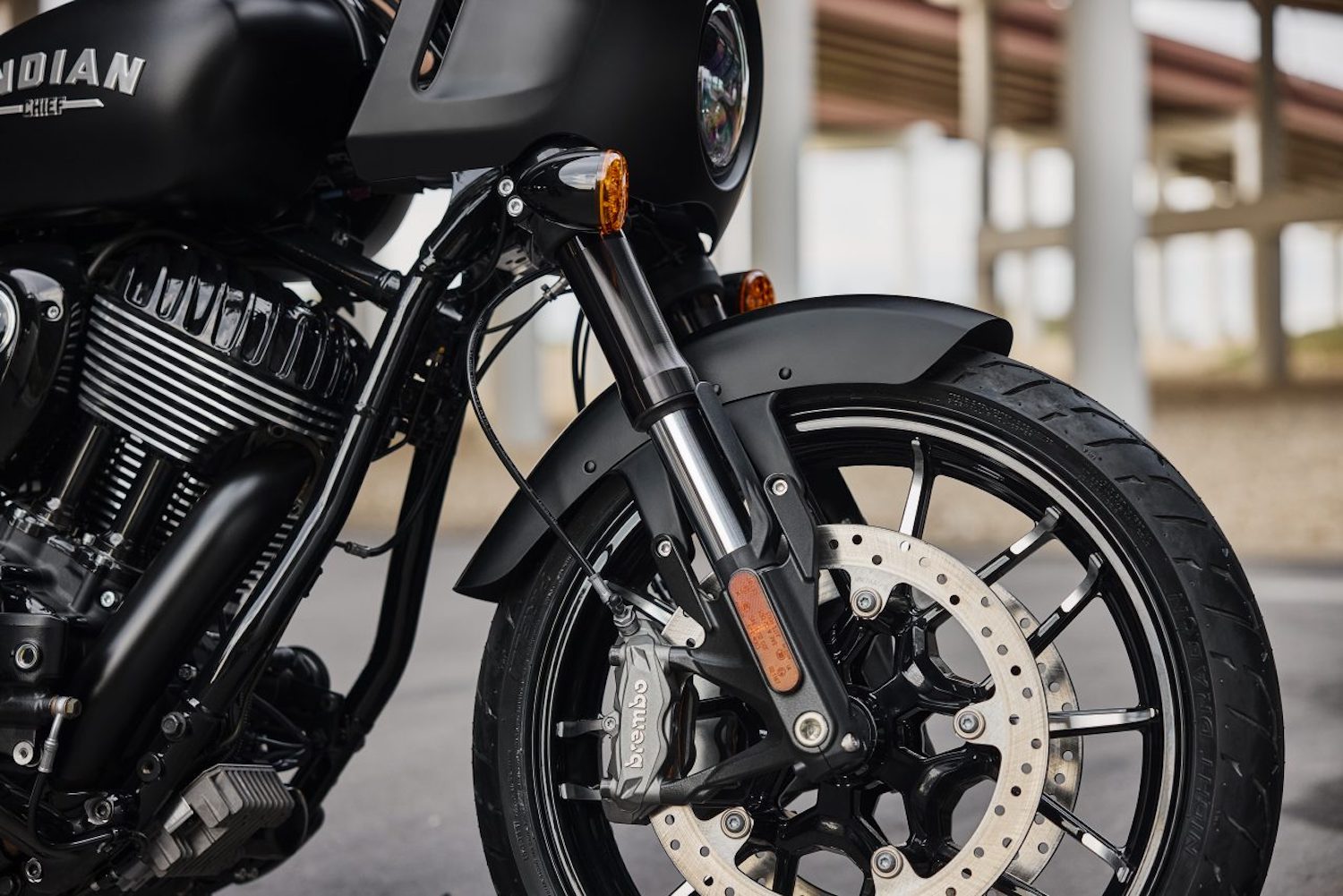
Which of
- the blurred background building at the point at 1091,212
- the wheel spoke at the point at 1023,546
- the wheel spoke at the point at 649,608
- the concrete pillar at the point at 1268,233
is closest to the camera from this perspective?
the wheel spoke at the point at 1023,546

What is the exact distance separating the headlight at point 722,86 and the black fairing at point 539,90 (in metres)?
0.06

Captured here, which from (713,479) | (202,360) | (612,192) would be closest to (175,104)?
(202,360)

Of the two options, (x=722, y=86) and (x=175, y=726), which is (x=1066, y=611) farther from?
(x=175, y=726)

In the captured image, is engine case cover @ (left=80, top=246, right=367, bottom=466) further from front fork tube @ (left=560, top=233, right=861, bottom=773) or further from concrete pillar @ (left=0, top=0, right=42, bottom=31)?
concrete pillar @ (left=0, top=0, right=42, bottom=31)

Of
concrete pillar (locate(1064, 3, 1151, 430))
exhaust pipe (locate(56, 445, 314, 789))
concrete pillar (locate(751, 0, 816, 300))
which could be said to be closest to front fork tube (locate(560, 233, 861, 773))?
exhaust pipe (locate(56, 445, 314, 789))

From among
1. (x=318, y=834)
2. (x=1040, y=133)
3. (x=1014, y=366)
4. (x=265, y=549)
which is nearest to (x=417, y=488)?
(x=265, y=549)

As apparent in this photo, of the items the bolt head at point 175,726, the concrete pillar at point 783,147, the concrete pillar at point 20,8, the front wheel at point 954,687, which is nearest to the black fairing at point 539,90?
the front wheel at point 954,687

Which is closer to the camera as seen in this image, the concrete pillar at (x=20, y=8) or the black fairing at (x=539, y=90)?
the black fairing at (x=539, y=90)

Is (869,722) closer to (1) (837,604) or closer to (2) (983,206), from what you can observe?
(1) (837,604)

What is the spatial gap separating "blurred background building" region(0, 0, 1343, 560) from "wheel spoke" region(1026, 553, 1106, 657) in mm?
638

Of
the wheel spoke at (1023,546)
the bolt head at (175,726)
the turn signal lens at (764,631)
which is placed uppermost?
the wheel spoke at (1023,546)

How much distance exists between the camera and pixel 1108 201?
425 inches

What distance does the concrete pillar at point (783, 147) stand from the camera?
11250mm

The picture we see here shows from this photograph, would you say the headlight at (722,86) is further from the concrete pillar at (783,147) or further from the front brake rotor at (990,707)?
the concrete pillar at (783,147)
